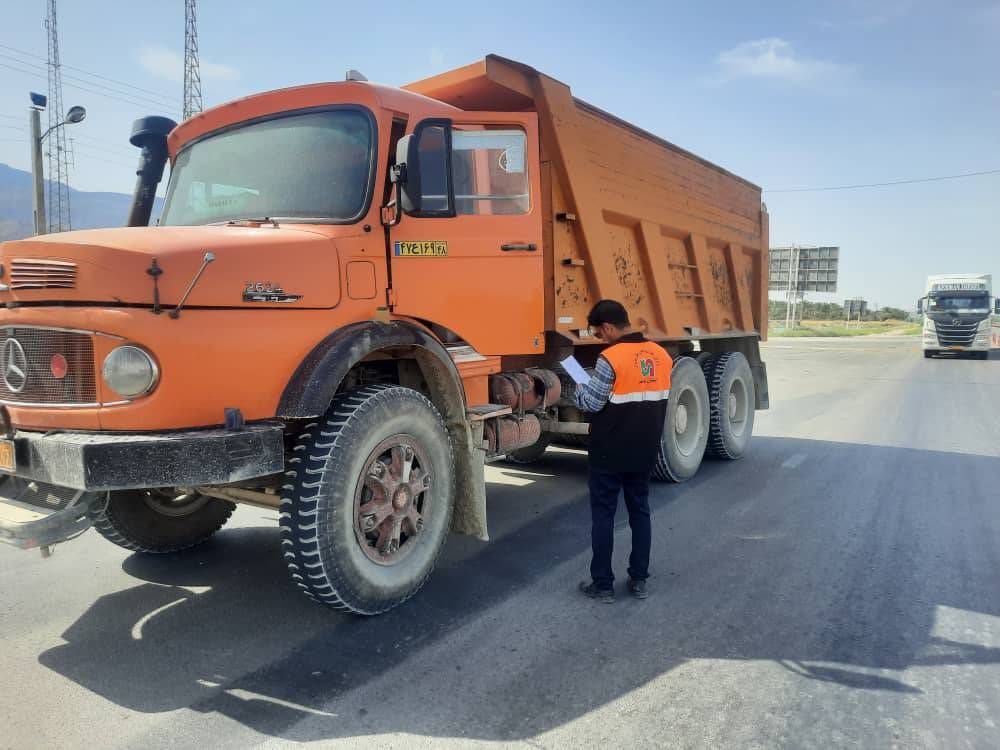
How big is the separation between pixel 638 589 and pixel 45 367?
3279 mm

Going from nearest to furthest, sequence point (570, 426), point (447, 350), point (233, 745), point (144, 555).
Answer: point (233, 745)
point (447, 350)
point (144, 555)
point (570, 426)

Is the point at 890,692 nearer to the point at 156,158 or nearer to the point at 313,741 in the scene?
the point at 313,741

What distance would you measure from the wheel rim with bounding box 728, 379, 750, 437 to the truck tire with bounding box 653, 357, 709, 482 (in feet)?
3.25

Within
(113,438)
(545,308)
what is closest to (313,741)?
(113,438)

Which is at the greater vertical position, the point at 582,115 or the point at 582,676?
the point at 582,115

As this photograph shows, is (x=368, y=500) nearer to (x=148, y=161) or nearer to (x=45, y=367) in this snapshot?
(x=45, y=367)

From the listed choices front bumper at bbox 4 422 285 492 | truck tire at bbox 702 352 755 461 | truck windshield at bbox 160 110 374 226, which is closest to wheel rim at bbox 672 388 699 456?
truck tire at bbox 702 352 755 461

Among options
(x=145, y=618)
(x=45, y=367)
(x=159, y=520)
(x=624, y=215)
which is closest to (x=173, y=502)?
(x=159, y=520)

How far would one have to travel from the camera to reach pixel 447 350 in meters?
4.27

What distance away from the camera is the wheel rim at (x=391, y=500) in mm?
3598

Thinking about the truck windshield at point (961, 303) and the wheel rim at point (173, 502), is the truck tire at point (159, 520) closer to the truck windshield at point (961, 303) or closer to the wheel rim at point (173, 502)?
the wheel rim at point (173, 502)

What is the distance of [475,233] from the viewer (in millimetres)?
4391

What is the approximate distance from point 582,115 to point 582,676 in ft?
13.6

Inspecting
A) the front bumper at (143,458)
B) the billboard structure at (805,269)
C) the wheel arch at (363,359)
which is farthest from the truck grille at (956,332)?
A: the front bumper at (143,458)
